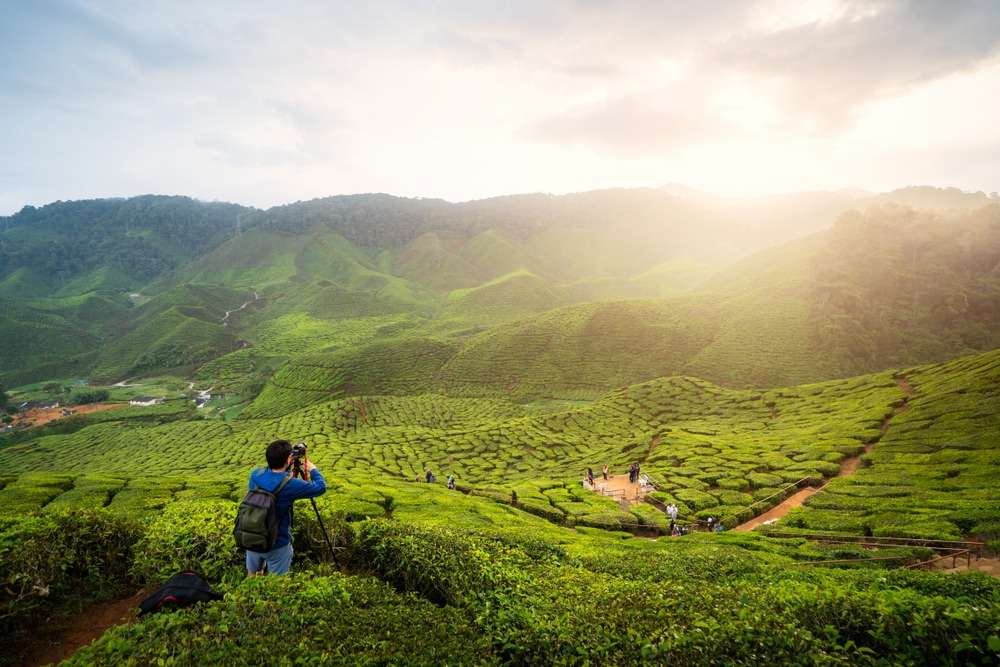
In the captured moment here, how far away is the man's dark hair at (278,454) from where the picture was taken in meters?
7.93

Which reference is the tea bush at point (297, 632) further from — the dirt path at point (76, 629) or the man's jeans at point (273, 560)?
the dirt path at point (76, 629)

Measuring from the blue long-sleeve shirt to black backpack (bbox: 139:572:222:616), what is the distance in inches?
44.0

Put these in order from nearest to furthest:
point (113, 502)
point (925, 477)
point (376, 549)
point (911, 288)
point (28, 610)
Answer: point (28, 610)
point (376, 549)
point (113, 502)
point (925, 477)
point (911, 288)

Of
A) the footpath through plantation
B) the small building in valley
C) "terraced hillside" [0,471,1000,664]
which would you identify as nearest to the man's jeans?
"terraced hillside" [0,471,1000,664]

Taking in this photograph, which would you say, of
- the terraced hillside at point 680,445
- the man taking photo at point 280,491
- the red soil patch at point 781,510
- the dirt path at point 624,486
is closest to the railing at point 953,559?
the terraced hillside at point 680,445

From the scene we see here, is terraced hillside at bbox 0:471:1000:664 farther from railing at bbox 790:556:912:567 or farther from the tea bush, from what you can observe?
railing at bbox 790:556:912:567

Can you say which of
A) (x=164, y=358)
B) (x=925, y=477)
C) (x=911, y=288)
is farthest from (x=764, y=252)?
(x=164, y=358)

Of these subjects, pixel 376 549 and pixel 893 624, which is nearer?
pixel 893 624

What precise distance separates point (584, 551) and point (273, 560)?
10515 mm

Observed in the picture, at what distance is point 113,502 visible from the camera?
18.1 metres

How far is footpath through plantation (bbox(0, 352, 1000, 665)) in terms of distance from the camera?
20.7 ft

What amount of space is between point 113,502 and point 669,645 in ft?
72.5

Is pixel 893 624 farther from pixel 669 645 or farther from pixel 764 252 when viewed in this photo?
pixel 764 252

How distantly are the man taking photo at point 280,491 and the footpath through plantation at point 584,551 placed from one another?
26.8 inches
